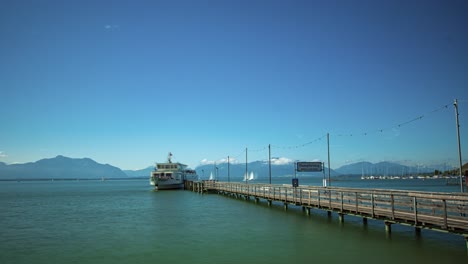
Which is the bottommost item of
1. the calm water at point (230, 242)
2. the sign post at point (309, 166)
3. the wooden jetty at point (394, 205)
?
the calm water at point (230, 242)

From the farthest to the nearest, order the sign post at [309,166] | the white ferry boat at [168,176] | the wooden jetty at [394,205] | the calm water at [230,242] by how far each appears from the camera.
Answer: the white ferry boat at [168,176] < the sign post at [309,166] < the calm water at [230,242] < the wooden jetty at [394,205]

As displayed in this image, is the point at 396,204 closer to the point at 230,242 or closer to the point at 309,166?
the point at 230,242

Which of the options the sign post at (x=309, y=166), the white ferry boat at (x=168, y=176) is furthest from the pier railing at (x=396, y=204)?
the white ferry boat at (x=168, y=176)

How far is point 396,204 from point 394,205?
1.35 metres

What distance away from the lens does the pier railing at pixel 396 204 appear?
14.3 meters

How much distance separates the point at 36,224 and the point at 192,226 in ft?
39.7

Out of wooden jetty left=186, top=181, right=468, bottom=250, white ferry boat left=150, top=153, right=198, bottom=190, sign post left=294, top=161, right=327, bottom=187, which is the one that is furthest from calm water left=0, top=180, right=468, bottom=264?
white ferry boat left=150, top=153, right=198, bottom=190

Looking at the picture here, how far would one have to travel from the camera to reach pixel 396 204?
57.3 ft

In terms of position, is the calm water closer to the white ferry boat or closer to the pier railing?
the pier railing

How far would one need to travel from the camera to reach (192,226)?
79.8 feet

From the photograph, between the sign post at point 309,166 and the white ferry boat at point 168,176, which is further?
the white ferry boat at point 168,176

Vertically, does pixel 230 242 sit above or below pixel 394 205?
below

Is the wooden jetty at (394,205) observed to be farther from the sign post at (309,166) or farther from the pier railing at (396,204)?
the sign post at (309,166)

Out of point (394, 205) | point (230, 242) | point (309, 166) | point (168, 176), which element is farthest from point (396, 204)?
point (168, 176)
